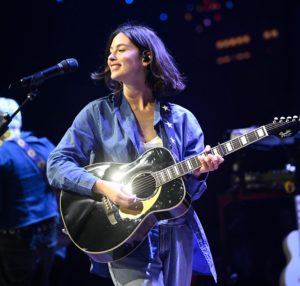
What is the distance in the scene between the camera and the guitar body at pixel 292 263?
164 inches

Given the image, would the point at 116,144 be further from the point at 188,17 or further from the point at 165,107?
the point at 188,17

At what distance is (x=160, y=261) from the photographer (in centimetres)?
273

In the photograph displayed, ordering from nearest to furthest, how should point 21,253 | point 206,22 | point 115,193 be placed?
point 115,193
point 21,253
point 206,22

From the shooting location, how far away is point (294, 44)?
6840mm

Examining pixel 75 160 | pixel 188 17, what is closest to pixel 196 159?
pixel 75 160

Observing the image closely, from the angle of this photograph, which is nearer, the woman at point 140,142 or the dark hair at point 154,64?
the woman at point 140,142

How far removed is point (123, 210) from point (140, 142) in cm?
→ 38

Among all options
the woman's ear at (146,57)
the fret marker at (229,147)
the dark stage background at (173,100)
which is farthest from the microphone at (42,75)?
the dark stage background at (173,100)

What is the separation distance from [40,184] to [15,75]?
68.1 inches

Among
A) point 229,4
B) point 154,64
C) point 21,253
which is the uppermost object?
point 154,64

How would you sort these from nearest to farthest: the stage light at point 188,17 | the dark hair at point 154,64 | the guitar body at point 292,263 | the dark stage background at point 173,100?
the dark hair at point 154,64, the guitar body at point 292,263, the dark stage background at point 173,100, the stage light at point 188,17

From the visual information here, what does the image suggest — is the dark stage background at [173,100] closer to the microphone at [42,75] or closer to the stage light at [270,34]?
the stage light at [270,34]

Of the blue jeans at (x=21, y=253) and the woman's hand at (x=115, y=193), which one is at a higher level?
the woman's hand at (x=115, y=193)

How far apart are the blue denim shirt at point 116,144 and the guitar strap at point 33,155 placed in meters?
1.55
